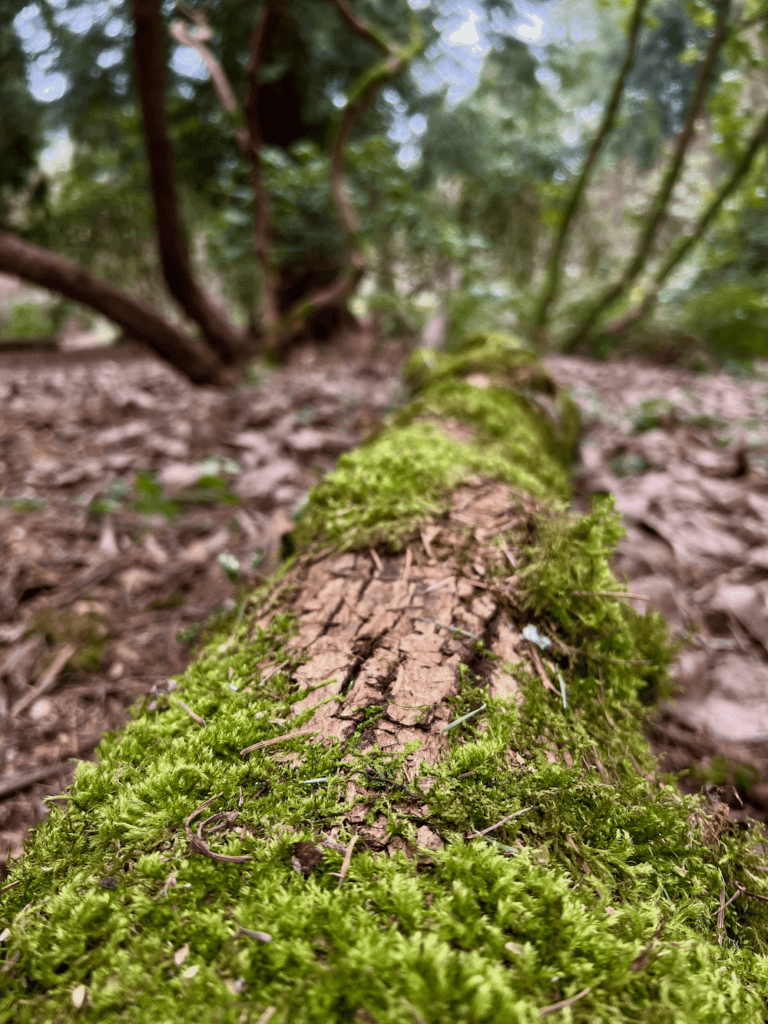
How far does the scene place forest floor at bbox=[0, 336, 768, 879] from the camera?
4.96ft

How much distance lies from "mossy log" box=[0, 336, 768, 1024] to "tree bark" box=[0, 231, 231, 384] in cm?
389

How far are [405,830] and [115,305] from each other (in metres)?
4.91

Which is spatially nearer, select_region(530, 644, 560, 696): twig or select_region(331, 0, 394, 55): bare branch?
select_region(530, 644, 560, 696): twig

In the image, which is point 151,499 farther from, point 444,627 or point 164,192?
point 164,192

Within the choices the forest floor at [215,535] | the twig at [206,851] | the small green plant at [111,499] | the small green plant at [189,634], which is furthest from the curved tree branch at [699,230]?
the twig at [206,851]

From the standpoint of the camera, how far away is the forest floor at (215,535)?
1.51 meters

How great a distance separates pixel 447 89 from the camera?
269 inches

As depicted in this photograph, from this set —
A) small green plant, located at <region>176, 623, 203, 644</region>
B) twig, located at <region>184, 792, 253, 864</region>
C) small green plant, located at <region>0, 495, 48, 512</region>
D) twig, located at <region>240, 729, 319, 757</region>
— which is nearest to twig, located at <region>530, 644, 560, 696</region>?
twig, located at <region>240, 729, 319, 757</region>

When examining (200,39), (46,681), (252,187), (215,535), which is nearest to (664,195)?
(252,187)

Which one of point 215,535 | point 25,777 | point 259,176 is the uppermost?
point 259,176

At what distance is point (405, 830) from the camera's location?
2.85 ft

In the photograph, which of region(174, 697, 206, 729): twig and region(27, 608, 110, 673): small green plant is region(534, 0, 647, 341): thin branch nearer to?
region(27, 608, 110, 673): small green plant

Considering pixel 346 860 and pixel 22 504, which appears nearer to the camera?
pixel 346 860

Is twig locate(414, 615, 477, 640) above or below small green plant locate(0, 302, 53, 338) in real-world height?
below
